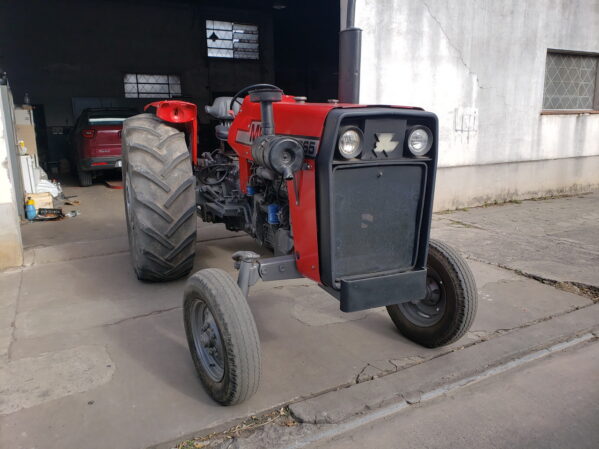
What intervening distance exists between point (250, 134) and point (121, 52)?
39.5ft

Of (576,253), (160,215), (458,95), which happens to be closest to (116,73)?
(458,95)

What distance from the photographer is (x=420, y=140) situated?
2.37 m

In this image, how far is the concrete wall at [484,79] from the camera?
6258mm

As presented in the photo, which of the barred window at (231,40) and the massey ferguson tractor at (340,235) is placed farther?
the barred window at (231,40)

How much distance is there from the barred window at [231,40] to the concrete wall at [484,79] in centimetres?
960

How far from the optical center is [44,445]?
210cm

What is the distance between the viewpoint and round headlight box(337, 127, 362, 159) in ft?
7.14

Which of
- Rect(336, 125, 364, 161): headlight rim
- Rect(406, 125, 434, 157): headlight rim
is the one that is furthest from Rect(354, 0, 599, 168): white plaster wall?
Rect(336, 125, 364, 161): headlight rim

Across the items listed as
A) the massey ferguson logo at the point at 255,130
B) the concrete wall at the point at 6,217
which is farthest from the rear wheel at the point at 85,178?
the massey ferguson logo at the point at 255,130

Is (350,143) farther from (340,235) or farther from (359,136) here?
(340,235)

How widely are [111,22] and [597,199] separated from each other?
12507 millimetres

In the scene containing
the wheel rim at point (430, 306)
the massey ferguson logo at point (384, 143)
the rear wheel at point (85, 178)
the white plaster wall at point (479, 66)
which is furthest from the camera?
the rear wheel at point (85, 178)

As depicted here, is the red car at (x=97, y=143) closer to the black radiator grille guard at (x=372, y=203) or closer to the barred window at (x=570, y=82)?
the barred window at (x=570, y=82)

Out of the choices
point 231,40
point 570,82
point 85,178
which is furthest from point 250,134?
point 231,40
